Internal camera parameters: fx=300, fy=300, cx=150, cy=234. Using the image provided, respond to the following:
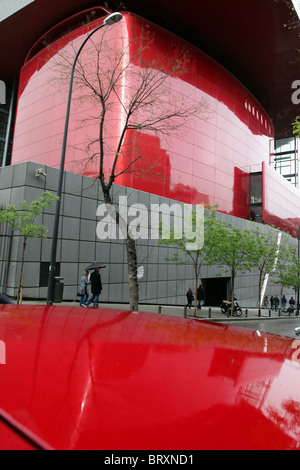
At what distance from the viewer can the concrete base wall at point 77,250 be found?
1448 cm

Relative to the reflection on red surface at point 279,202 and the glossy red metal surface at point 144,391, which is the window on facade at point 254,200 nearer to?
the reflection on red surface at point 279,202

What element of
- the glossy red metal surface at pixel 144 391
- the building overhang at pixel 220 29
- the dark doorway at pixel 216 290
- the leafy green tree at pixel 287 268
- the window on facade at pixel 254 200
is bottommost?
the dark doorway at pixel 216 290

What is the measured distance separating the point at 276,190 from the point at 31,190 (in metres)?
30.3

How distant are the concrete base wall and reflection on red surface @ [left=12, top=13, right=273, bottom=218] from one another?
3181mm

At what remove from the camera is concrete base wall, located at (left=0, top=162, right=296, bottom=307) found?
14484mm

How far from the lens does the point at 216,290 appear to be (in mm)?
30172

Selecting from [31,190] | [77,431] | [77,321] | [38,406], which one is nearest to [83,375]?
[38,406]

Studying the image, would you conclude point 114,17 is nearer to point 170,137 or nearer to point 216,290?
point 170,137

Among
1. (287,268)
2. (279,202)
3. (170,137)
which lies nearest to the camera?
(170,137)

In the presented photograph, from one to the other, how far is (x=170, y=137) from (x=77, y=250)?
12634mm

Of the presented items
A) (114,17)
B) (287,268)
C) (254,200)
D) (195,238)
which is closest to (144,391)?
(114,17)

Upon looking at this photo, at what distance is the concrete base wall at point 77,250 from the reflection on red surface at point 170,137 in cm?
318

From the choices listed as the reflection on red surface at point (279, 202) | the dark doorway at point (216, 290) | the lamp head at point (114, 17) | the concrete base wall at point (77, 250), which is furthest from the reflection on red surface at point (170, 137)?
the lamp head at point (114, 17)
